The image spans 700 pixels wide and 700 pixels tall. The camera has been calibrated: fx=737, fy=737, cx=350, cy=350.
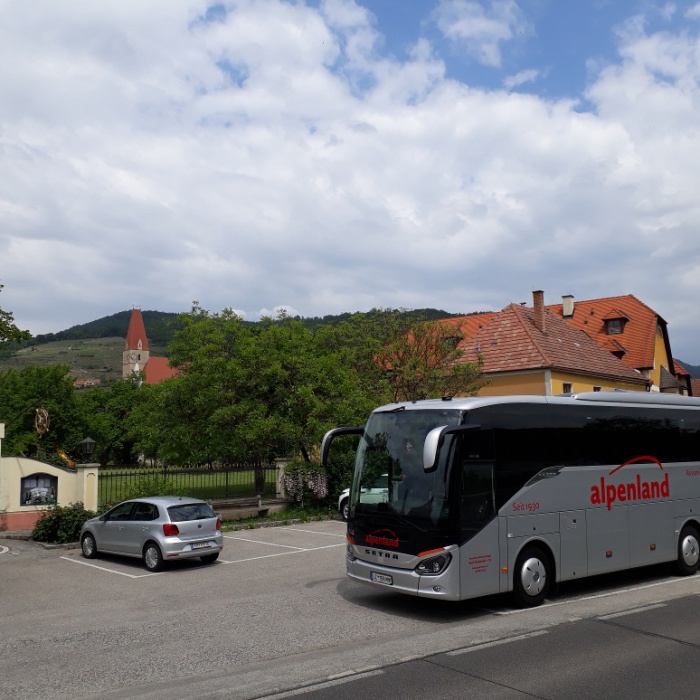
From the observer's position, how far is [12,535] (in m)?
21.6

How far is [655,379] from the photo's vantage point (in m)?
50.5

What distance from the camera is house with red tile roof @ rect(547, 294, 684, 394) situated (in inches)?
1970

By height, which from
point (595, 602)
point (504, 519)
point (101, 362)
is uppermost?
point (101, 362)

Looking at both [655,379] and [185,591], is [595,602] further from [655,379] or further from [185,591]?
[655,379]

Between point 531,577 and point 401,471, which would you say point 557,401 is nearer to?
point 531,577

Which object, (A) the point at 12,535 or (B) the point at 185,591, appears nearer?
(B) the point at 185,591

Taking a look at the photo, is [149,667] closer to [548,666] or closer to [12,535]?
[548,666]

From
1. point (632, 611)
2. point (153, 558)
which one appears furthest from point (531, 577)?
point (153, 558)

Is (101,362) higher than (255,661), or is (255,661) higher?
(101,362)

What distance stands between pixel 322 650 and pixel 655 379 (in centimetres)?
4658

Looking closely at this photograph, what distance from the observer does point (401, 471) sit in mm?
11109

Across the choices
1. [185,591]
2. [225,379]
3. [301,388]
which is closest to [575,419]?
[185,591]

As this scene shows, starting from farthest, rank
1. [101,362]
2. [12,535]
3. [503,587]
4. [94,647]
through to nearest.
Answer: [101,362], [12,535], [503,587], [94,647]

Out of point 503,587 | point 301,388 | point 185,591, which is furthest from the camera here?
point 301,388
